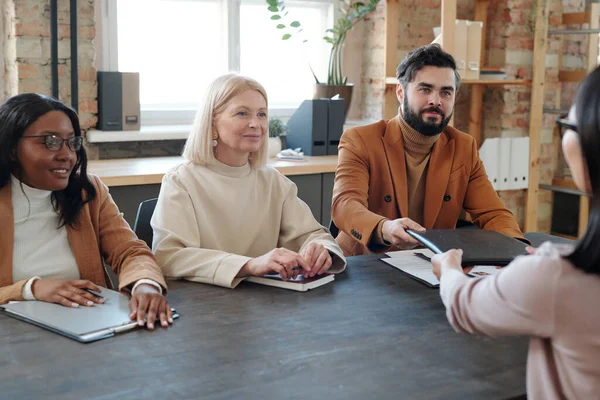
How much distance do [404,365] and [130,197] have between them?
220 cm

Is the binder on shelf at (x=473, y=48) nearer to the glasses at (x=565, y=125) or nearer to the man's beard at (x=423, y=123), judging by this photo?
the man's beard at (x=423, y=123)

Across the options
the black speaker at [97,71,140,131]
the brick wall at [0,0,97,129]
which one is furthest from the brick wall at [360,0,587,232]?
the brick wall at [0,0,97,129]

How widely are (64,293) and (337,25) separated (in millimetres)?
3311

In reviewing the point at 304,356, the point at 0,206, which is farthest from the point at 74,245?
the point at 304,356

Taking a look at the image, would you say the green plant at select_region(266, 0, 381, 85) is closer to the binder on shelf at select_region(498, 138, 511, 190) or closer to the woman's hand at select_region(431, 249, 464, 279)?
the binder on shelf at select_region(498, 138, 511, 190)

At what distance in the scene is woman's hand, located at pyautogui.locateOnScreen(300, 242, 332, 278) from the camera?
6.16 feet

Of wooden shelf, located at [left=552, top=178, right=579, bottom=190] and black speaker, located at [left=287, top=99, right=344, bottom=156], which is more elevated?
black speaker, located at [left=287, top=99, right=344, bottom=156]

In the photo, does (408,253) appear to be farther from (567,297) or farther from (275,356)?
(567,297)

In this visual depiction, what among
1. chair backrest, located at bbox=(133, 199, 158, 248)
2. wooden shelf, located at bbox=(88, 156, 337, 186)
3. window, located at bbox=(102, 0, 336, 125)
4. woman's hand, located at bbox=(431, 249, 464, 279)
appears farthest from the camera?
window, located at bbox=(102, 0, 336, 125)

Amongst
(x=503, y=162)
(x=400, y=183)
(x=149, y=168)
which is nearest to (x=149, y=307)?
(x=400, y=183)

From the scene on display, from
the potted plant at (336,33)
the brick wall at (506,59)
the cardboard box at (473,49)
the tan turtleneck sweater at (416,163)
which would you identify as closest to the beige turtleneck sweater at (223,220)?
the tan turtleneck sweater at (416,163)

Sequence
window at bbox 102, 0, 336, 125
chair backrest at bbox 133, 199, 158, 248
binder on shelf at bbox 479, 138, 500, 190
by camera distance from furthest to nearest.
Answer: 1. binder on shelf at bbox 479, 138, 500, 190
2. window at bbox 102, 0, 336, 125
3. chair backrest at bbox 133, 199, 158, 248

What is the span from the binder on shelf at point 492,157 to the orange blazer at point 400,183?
195cm

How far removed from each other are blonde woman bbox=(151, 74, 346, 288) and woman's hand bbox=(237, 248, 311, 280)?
0.08 metres
